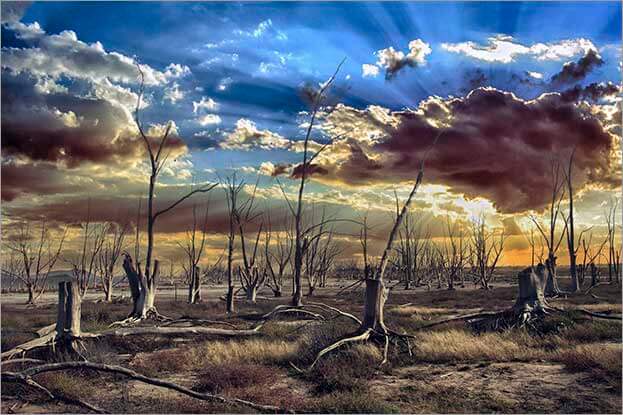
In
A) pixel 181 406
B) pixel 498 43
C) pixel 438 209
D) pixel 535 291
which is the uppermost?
pixel 498 43

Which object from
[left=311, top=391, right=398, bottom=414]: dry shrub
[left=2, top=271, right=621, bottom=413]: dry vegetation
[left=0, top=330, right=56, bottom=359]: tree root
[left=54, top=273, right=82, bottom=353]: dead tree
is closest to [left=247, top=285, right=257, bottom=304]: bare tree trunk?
[left=2, top=271, right=621, bottom=413]: dry vegetation

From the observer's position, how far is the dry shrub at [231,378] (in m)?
10.4

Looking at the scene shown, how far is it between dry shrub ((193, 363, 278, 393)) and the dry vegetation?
2 cm

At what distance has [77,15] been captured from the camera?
13992 millimetres

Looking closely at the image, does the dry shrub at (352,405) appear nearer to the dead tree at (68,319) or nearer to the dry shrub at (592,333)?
the dead tree at (68,319)

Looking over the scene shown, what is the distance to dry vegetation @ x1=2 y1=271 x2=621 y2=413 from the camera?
9.36 meters

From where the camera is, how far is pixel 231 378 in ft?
35.0

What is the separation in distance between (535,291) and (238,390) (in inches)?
398

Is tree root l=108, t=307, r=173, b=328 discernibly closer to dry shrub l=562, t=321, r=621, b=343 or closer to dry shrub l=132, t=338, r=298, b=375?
dry shrub l=132, t=338, r=298, b=375

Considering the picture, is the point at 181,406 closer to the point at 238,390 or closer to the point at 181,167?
the point at 238,390

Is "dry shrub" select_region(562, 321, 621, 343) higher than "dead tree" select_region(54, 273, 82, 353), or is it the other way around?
"dead tree" select_region(54, 273, 82, 353)

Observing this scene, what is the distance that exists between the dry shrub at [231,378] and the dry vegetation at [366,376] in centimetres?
2

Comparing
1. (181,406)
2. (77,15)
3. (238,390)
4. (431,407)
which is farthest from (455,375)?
(77,15)

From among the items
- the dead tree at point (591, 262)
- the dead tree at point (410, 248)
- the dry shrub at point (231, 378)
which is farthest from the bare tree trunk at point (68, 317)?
A: the dead tree at point (591, 262)
